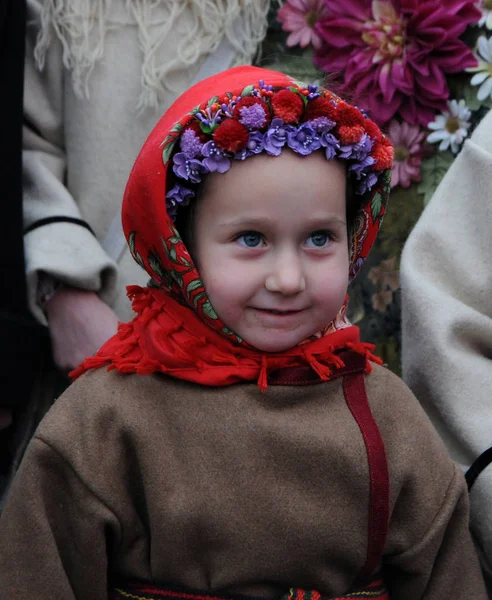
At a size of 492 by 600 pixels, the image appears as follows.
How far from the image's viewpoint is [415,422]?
148cm

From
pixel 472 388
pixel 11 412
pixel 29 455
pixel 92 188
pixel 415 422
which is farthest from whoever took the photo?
pixel 92 188

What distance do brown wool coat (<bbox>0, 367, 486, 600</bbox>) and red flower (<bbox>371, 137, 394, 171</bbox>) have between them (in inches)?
14.6

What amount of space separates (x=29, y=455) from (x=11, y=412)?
506 millimetres

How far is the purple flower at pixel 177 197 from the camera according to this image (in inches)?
53.1

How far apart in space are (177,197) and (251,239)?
0.14 metres

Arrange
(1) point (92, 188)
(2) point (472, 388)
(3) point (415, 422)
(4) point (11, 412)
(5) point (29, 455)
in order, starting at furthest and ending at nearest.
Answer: (1) point (92, 188) < (4) point (11, 412) < (2) point (472, 388) < (3) point (415, 422) < (5) point (29, 455)

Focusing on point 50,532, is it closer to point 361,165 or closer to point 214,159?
point 214,159

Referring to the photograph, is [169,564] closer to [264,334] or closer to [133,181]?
[264,334]

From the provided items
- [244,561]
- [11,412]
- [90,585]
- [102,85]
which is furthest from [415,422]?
[102,85]

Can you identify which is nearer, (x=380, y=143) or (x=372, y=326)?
(x=380, y=143)

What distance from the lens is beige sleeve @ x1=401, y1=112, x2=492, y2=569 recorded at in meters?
1.65

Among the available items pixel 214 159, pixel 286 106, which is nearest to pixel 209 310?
pixel 214 159

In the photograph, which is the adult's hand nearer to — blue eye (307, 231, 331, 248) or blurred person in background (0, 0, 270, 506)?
A: blurred person in background (0, 0, 270, 506)

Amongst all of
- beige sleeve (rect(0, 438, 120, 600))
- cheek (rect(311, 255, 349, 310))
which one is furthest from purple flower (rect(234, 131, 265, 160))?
beige sleeve (rect(0, 438, 120, 600))
